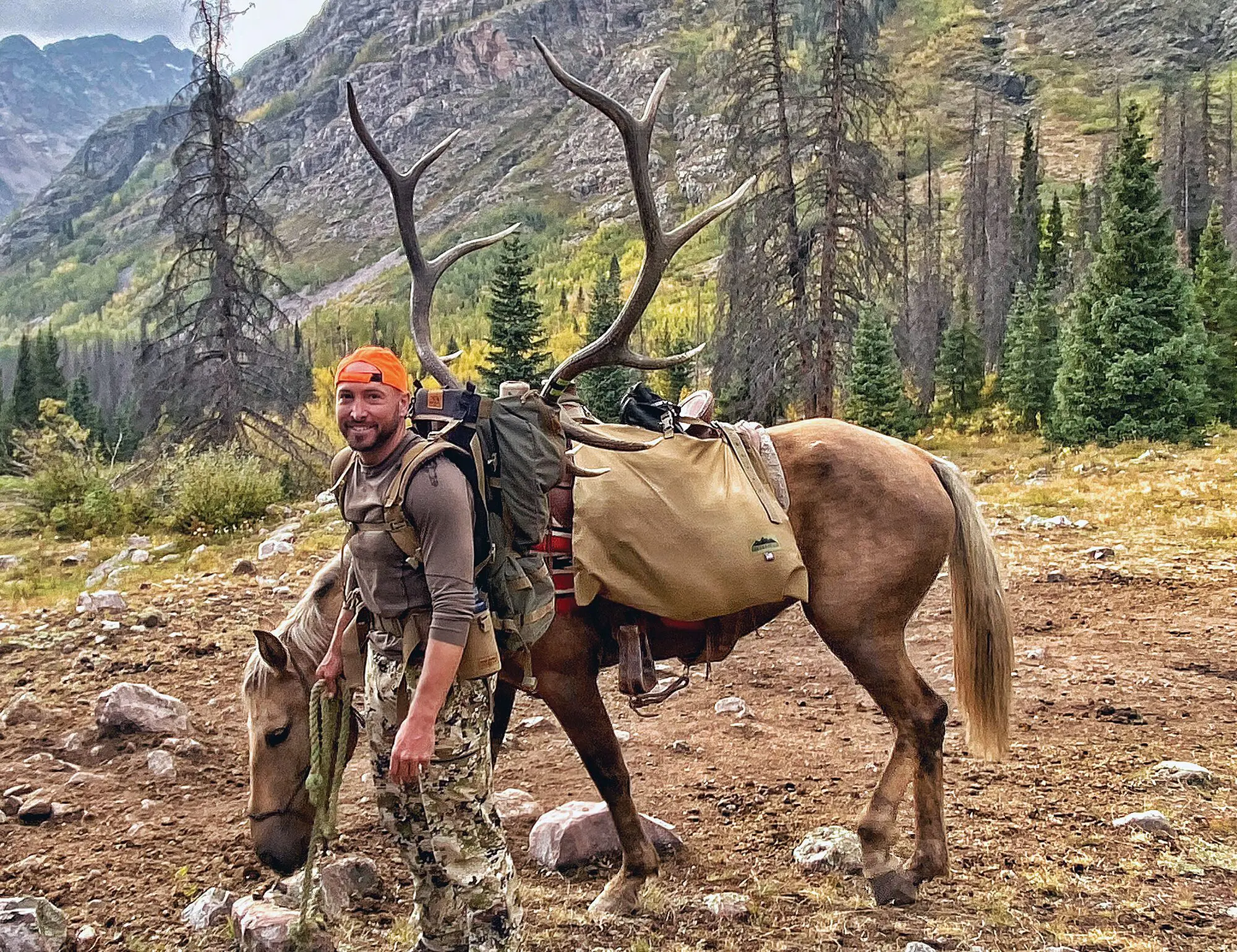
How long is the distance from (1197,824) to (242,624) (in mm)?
7265

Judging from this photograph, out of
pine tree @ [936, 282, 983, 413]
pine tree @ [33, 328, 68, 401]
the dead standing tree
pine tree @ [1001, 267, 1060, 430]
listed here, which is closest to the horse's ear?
the dead standing tree

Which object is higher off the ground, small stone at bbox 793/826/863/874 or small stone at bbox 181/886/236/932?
small stone at bbox 181/886/236/932

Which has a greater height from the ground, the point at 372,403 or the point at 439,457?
the point at 372,403

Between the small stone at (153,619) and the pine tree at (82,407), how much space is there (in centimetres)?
4627

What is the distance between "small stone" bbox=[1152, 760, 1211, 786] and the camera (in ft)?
14.3

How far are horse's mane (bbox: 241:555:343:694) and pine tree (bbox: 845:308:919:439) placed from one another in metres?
23.9

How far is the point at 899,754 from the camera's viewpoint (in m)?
3.94

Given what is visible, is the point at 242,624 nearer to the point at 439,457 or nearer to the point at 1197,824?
the point at 439,457

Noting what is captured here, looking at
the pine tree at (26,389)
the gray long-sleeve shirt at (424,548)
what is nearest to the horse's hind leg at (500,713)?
the gray long-sleeve shirt at (424,548)

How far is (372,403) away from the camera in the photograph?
2.72 metres

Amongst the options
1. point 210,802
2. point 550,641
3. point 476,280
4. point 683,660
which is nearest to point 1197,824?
point 683,660

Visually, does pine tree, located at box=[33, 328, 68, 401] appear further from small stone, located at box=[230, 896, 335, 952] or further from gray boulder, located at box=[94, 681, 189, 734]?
small stone, located at box=[230, 896, 335, 952]

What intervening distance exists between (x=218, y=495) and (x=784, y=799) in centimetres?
1181

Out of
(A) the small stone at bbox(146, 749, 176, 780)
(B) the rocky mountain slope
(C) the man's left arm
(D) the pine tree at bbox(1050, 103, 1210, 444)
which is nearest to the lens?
(C) the man's left arm
